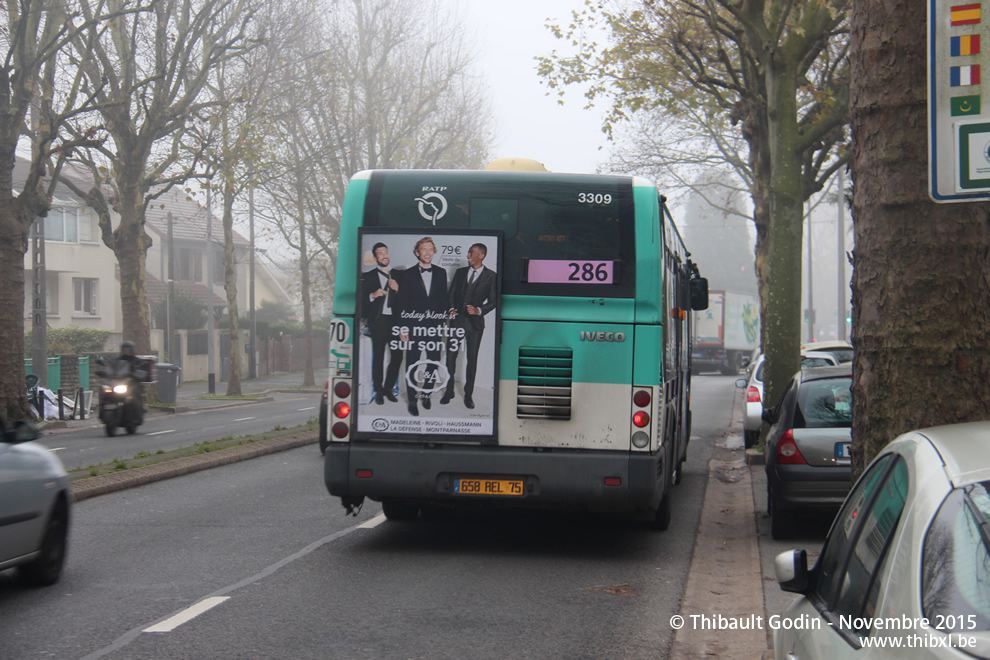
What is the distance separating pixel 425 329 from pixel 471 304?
40 cm

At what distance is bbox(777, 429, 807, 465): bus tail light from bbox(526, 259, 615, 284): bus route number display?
2.28m

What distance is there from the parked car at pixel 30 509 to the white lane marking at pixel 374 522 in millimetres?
3037

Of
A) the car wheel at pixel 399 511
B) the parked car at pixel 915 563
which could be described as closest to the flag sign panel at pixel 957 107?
the parked car at pixel 915 563

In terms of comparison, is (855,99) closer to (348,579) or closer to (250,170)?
(348,579)

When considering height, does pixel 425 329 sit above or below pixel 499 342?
above

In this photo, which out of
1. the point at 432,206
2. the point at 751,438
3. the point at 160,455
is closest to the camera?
the point at 432,206

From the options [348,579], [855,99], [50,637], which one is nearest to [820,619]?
[855,99]

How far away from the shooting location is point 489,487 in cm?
842

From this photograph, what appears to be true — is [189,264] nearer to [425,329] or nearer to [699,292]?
[699,292]

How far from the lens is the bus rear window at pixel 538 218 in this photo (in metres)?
8.48

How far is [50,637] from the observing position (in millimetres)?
6004

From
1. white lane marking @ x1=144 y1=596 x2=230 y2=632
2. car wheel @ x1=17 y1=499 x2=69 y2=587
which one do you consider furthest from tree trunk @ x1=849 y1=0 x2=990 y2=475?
car wheel @ x1=17 y1=499 x2=69 y2=587

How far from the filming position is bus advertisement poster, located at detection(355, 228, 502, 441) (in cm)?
854

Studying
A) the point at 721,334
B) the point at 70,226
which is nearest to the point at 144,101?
the point at 70,226
